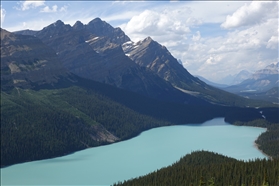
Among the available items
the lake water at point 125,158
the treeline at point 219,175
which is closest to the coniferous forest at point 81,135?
the treeline at point 219,175

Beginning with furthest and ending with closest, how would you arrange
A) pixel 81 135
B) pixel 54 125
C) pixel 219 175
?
pixel 81 135, pixel 54 125, pixel 219 175

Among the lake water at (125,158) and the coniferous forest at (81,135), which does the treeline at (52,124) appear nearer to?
the coniferous forest at (81,135)

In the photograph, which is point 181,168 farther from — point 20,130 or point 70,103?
point 70,103

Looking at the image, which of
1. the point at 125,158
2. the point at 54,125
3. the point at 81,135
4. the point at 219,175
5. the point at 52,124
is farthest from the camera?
the point at 81,135

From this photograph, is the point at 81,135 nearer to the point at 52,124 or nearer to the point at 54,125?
the point at 54,125

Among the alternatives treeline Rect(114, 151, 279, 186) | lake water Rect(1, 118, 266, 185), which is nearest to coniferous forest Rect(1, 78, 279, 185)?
treeline Rect(114, 151, 279, 186)

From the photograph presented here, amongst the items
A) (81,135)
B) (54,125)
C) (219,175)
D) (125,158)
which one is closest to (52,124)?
(54,125)

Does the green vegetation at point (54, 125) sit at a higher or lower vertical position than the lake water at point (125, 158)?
higher

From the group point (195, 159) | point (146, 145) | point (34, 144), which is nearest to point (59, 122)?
point (34, 144)
